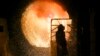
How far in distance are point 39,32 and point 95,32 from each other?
3320 mm

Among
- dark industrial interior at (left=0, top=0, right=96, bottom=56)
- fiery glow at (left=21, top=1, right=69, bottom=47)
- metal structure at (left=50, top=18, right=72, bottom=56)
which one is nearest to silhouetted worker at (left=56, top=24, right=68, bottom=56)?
metal structure at (left=50, top=18, right=72, bottom=56)

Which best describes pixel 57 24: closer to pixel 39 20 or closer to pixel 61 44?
pixel 39 20

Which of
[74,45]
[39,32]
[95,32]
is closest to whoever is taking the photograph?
[95,32]

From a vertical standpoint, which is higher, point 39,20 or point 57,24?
point 39,20

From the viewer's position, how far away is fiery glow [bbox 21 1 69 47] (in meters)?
12.5

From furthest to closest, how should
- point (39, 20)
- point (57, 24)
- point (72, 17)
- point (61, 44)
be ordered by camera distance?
point (39, 20) < point (72, 17) < point (57, 24) < point (61, 44)

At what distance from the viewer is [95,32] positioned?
10.2m

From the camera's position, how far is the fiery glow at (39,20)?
12539 mm

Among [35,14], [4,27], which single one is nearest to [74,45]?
[35,14]

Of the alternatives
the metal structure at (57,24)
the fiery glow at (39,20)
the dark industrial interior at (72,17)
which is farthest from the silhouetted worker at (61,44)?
the fiery glow at (39,20)

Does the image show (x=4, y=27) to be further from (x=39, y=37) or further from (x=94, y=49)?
(x=94, y=49)

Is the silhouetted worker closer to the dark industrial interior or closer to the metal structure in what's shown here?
the metal structure

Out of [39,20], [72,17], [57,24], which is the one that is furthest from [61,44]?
[39,20]

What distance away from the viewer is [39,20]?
41.7 feet
